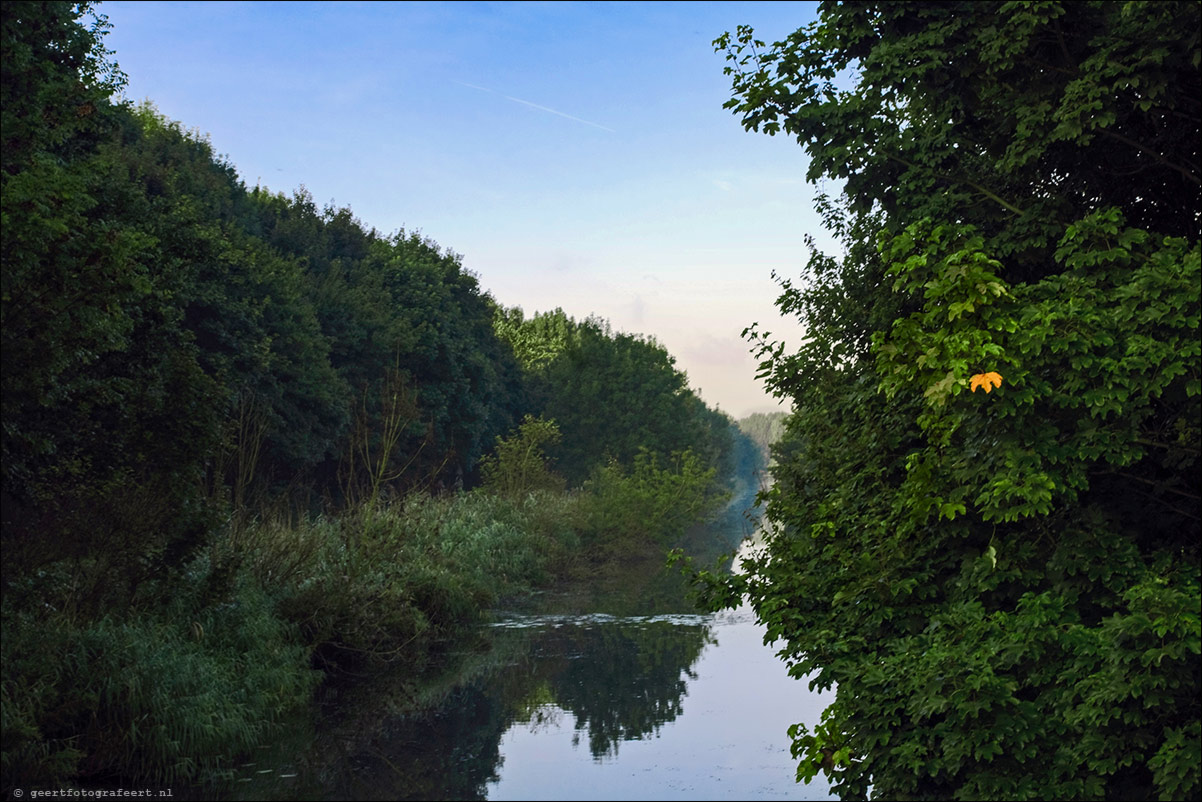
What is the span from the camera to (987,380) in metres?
7.71

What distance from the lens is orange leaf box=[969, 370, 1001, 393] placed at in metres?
7.67

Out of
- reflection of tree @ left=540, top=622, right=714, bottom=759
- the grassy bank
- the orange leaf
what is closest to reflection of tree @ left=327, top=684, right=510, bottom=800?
reflection of tree @ left=540, top=622, right=714, bottom=759

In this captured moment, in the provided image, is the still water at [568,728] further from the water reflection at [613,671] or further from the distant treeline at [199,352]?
the distant treeline at [199,352]

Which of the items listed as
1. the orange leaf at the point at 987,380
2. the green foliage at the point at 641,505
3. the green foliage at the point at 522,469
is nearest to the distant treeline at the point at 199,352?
the green foliage at the point at 522,469

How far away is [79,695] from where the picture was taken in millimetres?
11570

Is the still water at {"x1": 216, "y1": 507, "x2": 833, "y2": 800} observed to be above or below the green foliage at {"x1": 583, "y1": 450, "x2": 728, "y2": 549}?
below

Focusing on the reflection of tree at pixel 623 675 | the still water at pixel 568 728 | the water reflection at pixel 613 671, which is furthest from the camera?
the water reflection at pixel 613 671

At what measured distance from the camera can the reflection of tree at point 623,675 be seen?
15.7 metres

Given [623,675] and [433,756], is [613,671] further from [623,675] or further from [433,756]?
[433,756]

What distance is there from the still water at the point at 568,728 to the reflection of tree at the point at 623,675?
0.03 m

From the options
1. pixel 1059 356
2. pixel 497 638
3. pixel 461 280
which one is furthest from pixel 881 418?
pixel 461 280

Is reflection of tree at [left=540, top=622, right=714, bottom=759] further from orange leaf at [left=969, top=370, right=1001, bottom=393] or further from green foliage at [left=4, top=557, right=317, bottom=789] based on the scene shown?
orange leaf at [left=969, top=370, right=1001, bottom=393]

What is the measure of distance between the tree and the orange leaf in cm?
13

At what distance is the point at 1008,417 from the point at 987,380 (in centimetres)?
88
